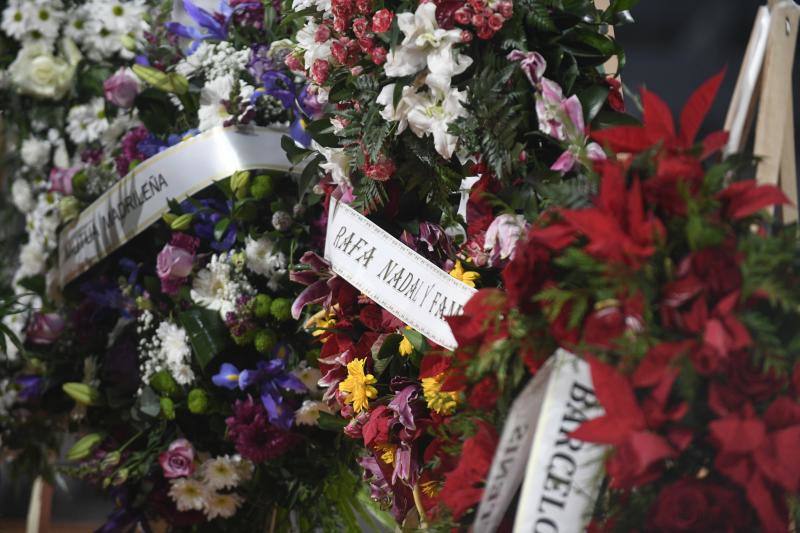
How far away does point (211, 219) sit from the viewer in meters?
1.76

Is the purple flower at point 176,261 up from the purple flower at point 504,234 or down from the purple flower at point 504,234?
down

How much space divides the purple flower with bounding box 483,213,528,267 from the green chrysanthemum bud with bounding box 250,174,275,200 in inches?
26.3

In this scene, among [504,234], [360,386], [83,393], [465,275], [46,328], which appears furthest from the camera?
[46,328]

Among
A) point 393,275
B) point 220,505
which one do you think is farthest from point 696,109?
point 220,505

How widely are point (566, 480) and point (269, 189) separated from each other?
970 millimetres

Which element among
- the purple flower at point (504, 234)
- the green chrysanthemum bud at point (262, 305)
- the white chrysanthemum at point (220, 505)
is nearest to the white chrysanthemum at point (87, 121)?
the green chrysanthemum bud at point (262, 305)

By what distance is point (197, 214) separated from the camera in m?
1.77

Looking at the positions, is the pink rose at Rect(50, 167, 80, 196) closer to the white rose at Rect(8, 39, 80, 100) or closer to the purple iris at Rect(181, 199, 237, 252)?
the white rose at Rect(8, 39, 80, 100)

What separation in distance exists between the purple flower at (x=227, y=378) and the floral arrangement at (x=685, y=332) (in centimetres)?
90

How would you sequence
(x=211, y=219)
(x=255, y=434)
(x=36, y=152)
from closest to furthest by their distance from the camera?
1. (x=255, y=434)
2. (x=211, y=219)
3. (x=36, y=152)

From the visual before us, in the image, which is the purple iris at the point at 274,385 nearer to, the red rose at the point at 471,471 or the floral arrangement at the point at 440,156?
the floral arrangement at the point at 440,156

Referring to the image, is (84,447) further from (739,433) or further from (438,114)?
(739,433)

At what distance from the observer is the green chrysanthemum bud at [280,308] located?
1.67m

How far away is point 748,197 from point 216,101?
46.6 inches
